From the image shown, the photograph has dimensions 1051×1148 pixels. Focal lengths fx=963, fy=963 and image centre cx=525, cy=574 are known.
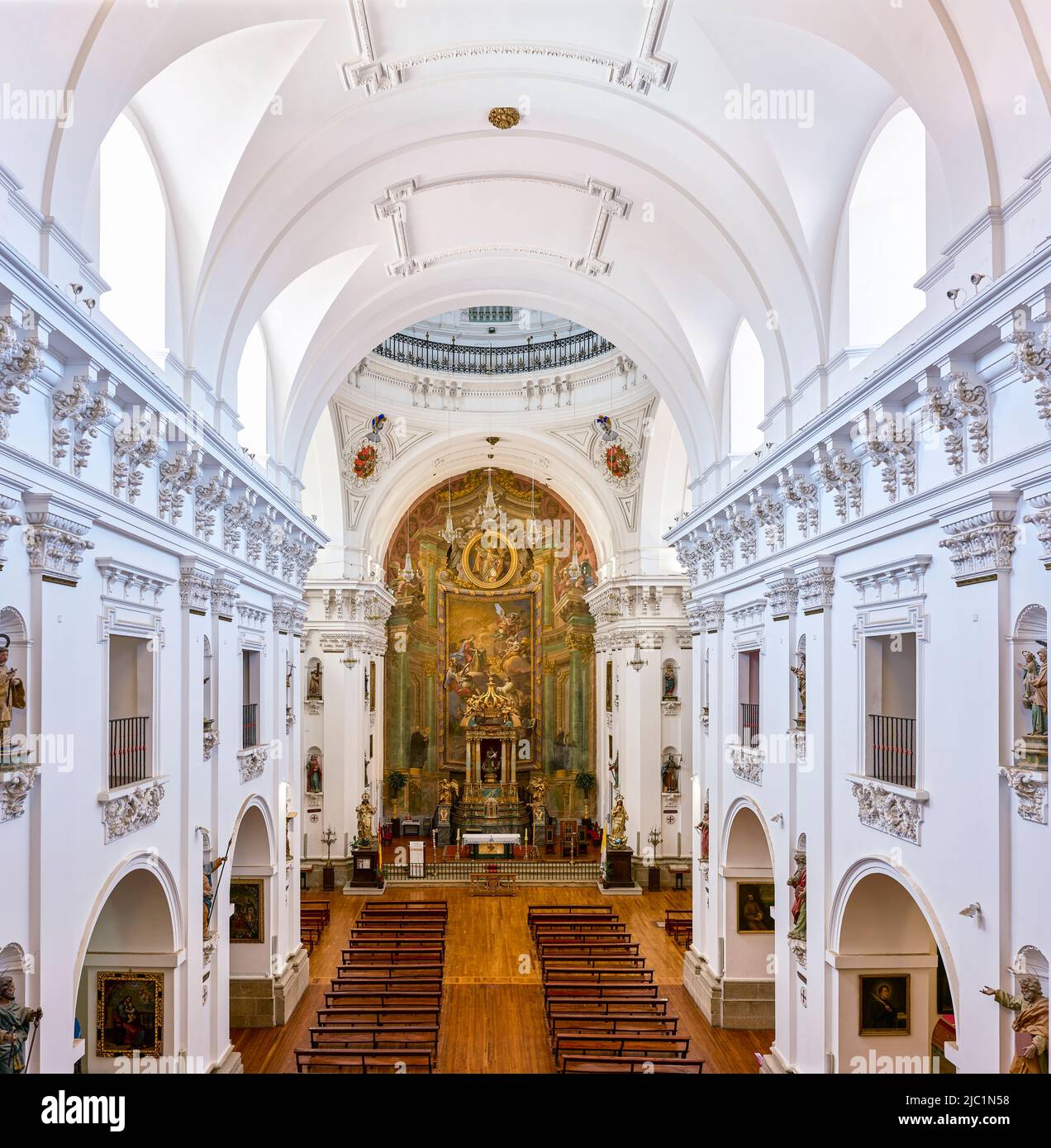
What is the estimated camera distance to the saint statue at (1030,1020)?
5820 millimetres

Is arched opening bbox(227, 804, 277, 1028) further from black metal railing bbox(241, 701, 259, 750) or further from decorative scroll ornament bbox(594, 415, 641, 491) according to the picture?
decorative scroll ornament bbox(594, 415, 641, 491)

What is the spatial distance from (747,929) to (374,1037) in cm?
575

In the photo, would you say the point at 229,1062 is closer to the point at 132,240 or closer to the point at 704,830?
the point at 704,830

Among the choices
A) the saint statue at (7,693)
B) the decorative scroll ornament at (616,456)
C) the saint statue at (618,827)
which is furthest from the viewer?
the decorative scroll ornament at (616,456)

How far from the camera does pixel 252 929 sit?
14.5 metres

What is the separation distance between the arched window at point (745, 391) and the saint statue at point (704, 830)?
624 centimetres

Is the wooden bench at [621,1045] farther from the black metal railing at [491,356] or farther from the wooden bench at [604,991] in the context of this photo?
the black metal railing at [491,356]

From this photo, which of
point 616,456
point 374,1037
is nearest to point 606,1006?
point 374,1037

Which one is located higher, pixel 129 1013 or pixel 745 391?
pixel 745 391

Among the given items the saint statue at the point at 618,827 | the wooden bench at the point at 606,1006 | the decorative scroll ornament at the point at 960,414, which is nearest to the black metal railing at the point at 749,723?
the wooden bench at the point at 606,1006

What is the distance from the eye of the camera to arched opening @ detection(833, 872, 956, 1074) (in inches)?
378

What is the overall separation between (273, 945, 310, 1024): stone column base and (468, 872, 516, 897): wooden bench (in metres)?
7.30
